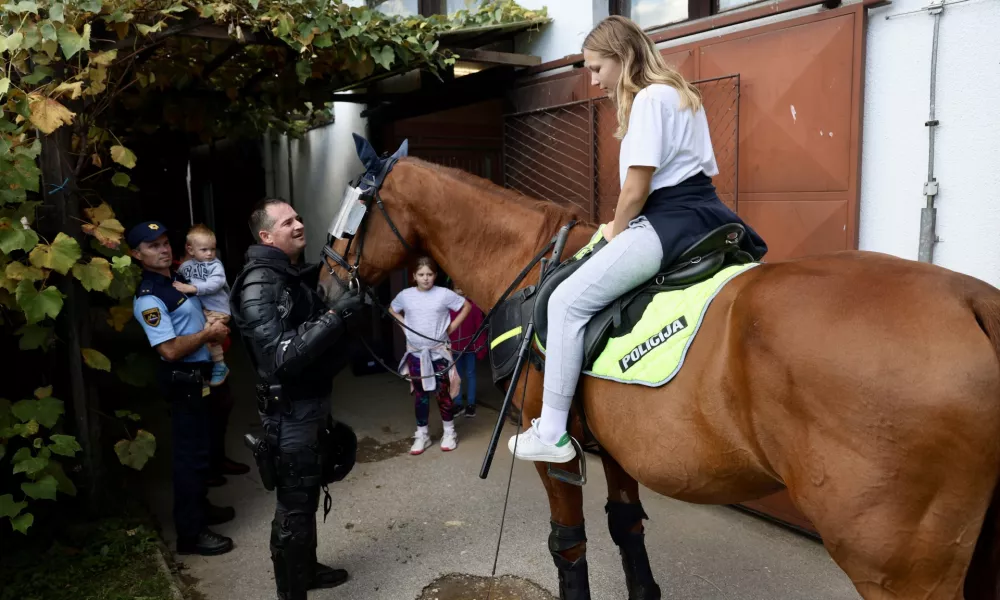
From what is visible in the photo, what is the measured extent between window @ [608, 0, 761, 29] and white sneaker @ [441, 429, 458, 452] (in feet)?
11.8

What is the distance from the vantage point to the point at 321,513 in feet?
14.7

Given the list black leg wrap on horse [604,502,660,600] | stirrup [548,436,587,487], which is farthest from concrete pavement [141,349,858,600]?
stirrup [548,436,587,487]

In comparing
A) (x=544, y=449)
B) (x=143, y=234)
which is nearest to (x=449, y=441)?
(x=143, y=234)

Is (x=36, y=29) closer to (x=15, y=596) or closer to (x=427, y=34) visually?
(x=427, y=34)

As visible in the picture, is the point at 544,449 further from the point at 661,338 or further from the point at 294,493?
the point at 294,493

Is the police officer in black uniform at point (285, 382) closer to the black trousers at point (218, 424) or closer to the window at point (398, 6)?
the black trousers at point (218, 424)

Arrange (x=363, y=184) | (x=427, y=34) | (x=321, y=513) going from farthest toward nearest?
(x=427, y=34) → (x=321, y=513) → (x=363, y=184)

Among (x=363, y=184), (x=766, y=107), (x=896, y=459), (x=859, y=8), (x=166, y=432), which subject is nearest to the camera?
(x=896, y=459)

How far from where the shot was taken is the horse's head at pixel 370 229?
304 centimetres

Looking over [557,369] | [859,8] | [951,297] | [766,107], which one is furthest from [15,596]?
[859,8]

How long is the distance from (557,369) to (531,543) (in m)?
2.09

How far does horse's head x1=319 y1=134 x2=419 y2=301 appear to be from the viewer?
9.99 feet

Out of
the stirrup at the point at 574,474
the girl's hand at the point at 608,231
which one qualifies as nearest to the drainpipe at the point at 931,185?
the girl's hand at the point at 608,231

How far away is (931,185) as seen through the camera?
3.15 m
